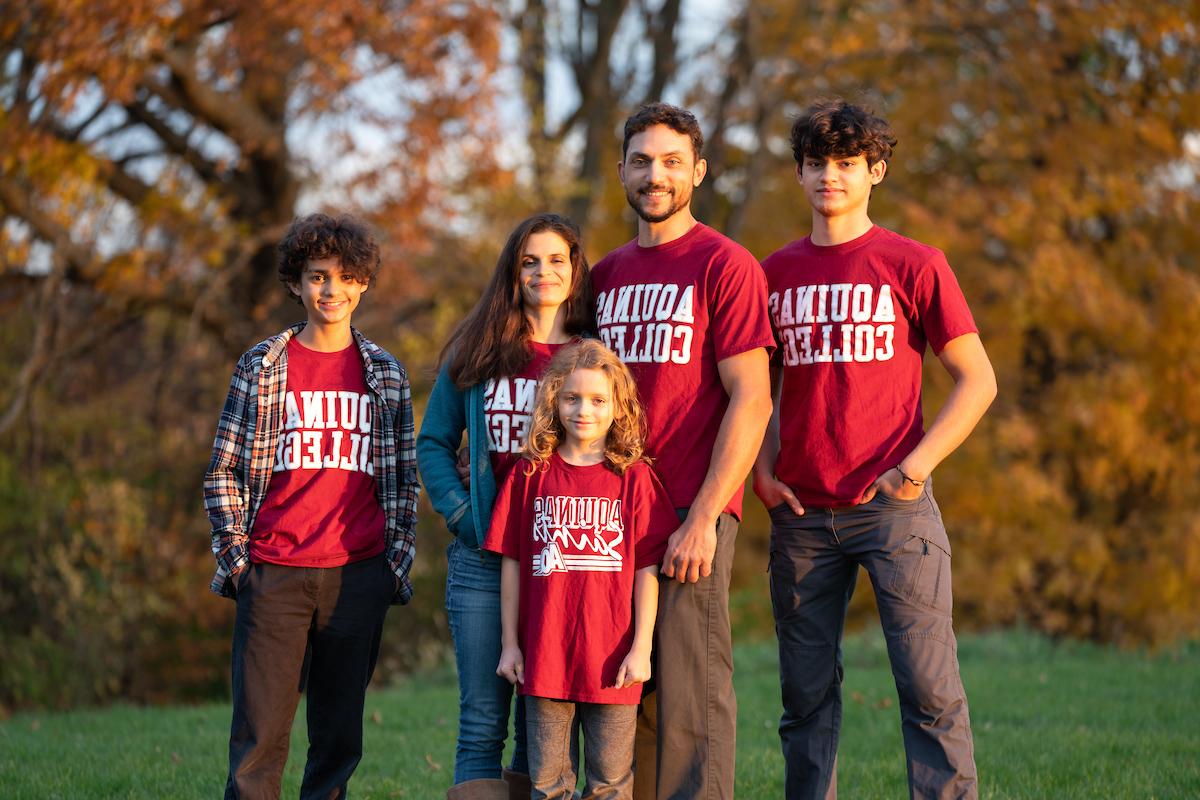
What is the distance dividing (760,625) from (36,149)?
926cm

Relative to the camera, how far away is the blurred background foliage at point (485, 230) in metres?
11.2

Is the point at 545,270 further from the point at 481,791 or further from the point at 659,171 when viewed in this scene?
the point at 481,791

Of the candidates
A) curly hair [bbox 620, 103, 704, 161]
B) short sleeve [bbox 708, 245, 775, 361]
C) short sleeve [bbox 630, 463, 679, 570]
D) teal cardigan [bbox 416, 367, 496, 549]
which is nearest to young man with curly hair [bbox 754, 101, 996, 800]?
short sleeve [bbox 708, 245, 775, 361]

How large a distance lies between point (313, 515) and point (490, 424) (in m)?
0.64

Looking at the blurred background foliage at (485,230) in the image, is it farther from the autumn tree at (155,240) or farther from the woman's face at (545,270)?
the woman's face at (545,270)

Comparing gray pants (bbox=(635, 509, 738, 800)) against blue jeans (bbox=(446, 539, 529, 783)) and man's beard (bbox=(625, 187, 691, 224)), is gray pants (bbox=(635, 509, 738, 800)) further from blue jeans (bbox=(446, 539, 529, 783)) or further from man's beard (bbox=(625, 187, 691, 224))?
man's beard (bbox=(625, 187, 691, 224))

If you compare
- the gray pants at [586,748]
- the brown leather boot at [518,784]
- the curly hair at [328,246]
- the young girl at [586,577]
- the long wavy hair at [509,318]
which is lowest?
the brown leather boot at [518,784]

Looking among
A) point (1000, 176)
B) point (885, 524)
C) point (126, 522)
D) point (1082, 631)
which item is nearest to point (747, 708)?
point (885, 524)

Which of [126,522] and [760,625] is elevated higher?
[126,522]

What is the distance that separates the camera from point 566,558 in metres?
3.73

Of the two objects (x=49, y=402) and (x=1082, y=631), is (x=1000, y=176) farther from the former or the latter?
(x=49, y=402)

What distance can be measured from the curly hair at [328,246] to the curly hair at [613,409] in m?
0.82

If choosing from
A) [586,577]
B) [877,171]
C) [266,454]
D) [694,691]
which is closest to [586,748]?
[694,691]

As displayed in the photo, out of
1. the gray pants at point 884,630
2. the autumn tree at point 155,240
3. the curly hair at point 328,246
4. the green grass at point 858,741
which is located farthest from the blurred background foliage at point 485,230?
the gray pants at point 884,630
